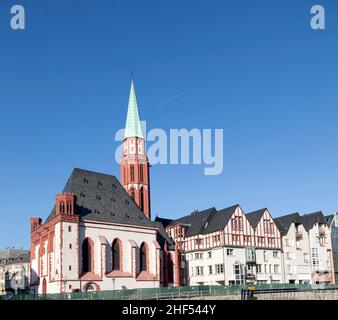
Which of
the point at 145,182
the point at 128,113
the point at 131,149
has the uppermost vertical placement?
the point at 128,113

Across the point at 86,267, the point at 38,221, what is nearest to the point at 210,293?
the point at 86,267

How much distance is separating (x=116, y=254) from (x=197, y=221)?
66.3ft

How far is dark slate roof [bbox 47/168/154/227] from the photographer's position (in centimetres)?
6994

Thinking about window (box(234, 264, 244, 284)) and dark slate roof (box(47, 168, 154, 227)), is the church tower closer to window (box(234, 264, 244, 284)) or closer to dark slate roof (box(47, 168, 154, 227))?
dark slate roof (box(47, 168, 154, 227))

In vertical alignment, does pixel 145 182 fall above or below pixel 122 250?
above

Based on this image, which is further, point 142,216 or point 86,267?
point 142,216

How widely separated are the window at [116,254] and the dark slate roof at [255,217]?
76.9 feet

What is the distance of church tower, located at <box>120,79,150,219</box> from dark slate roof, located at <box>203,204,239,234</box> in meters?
13.8

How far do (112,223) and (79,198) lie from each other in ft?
19.7

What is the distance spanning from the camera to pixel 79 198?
70062 mm

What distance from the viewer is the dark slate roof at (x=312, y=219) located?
87.1 meters

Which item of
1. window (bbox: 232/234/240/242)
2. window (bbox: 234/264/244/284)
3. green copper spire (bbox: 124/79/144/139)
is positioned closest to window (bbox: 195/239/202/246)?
window (bbox: 232/234/240/242)
